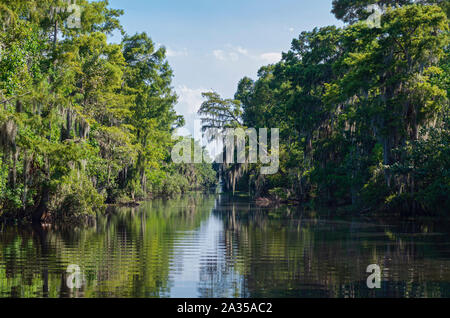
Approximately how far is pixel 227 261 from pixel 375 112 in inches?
714

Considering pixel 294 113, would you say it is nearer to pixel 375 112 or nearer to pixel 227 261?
pixel 375 112

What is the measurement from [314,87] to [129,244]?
94.8ft

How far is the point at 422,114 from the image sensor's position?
27.6 meters

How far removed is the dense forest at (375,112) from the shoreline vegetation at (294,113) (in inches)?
3.2

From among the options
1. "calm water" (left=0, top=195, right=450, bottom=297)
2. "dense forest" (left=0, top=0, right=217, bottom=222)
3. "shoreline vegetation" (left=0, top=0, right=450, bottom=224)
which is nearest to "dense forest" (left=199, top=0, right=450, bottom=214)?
"shoreline vegetation" (left=0, top=0, right=450, bottom=224)

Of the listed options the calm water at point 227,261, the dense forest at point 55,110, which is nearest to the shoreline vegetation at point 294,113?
the dense forest at point 55,110

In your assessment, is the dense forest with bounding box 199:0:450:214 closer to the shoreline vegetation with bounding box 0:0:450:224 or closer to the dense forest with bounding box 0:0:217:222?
the shoreline vegetation with bounding box 0:0:450:224

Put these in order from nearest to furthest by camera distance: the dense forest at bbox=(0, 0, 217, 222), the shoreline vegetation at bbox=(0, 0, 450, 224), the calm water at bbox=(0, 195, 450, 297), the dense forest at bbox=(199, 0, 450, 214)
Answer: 1. the calm water at bbox=(0, 195, 450, 297)
2. the dense forest at bbox=(0, 0, 217, 222)
3. the shoreline vegetation at bbox=(0, 0, 450, 224)
4. the dense forest at bbox=(199, 0, 450, 214)

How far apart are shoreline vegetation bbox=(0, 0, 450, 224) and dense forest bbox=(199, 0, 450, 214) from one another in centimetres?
8

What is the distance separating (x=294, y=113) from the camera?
4406cm

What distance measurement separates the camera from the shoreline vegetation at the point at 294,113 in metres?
20.6

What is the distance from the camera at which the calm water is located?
9.96m

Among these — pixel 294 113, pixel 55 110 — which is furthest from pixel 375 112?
pixel 55 110
